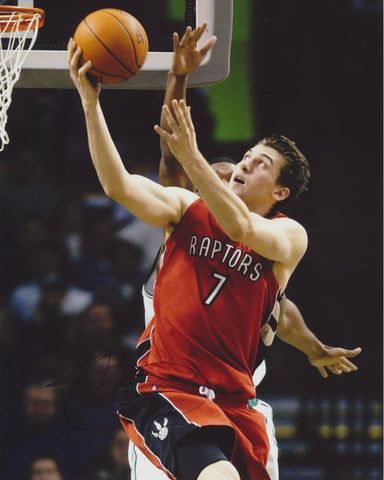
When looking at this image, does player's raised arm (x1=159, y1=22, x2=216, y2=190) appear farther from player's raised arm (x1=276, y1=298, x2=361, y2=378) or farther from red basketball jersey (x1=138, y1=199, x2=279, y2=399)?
player's raised arm (x1=276, y1=298, x2=361, y2=378)

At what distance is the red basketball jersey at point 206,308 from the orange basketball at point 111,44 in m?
0.59

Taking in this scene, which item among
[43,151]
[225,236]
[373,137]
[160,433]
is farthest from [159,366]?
[373,137]

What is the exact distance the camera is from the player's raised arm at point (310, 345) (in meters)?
3.61

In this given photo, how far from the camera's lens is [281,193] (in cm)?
311

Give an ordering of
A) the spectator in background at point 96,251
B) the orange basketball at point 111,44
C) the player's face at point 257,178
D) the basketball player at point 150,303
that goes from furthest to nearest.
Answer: the spectator in background at point 96,251 < the player's face at point 257,178 < the basketball player at point 150,303 < the orange basketball at point 111,44

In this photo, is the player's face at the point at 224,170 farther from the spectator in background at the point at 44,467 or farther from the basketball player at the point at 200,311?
the spectator in background at the point at 44,467

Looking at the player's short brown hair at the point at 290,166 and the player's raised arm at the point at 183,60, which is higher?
the player's raised arm at the point at 183,60

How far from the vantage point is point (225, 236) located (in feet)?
9.33

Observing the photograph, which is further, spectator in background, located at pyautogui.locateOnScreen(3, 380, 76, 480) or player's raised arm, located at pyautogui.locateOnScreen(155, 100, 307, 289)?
spectator in background, located at pyautogui.locateOnScreen(3, 380, 76, 480)

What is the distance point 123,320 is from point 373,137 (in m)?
2.02

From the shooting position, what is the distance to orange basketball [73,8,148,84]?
252 centimetres

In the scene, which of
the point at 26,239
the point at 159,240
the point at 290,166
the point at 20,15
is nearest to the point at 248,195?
the point at 290,166

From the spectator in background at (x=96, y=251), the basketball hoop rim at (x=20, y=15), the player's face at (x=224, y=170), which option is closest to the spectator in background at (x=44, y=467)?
the spectator in background at (x=96, y=251)

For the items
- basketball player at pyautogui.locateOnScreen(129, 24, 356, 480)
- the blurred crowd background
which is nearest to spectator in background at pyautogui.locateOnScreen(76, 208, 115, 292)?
the blurred crowd background
